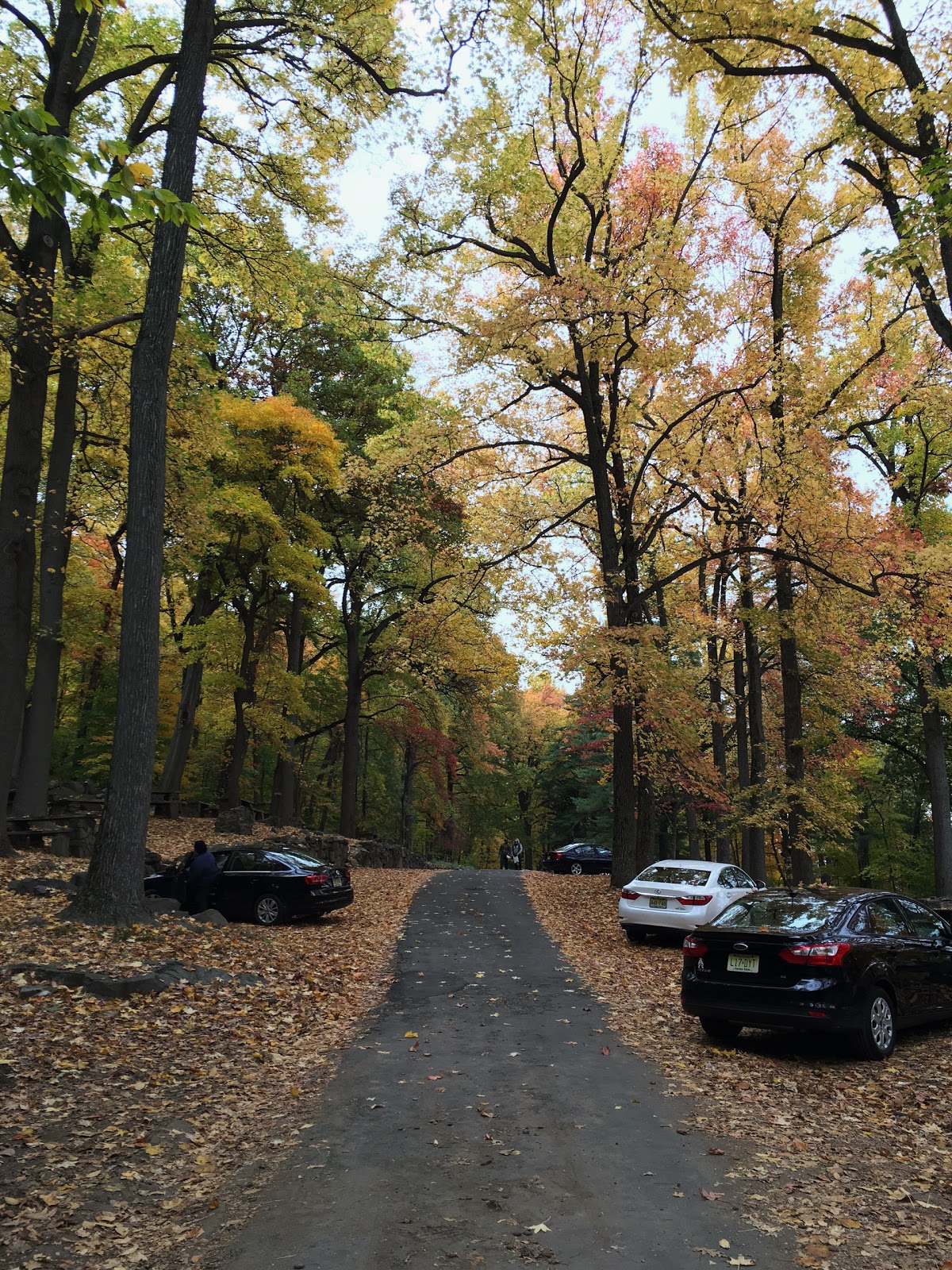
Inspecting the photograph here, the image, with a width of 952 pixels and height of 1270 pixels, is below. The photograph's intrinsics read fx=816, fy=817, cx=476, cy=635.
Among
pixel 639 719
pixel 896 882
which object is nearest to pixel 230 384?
pixel 639 719

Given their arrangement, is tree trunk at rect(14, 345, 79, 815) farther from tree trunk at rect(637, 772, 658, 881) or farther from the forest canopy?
tree trunk at rect(637, 772, 658, 881)

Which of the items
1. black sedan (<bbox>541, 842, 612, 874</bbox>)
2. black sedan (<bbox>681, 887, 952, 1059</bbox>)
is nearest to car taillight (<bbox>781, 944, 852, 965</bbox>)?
black sedan (<bbox>681, 887, 952, 1059</bbox>)

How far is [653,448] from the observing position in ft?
58.4

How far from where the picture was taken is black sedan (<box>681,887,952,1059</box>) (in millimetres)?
6820


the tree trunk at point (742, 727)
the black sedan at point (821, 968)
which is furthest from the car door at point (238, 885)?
the tree trunk at point (742, 727)

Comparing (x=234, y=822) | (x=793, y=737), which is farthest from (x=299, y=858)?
(x=793, y=737)

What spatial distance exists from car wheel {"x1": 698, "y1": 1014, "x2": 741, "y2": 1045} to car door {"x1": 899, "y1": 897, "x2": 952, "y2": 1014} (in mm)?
1818

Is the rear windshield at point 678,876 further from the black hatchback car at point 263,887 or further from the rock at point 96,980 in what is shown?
the rock at point 96,980

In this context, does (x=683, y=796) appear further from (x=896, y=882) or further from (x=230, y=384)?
(x=230, y=384)

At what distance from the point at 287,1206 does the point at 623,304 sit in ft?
45.9

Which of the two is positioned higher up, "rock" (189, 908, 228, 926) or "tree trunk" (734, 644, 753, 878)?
"tree trunk" (734, 644, 753, 878)

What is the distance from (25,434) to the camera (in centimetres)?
1334

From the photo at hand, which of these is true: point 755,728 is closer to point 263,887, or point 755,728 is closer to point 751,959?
point 263,887

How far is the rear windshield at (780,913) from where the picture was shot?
7340 millimetres
